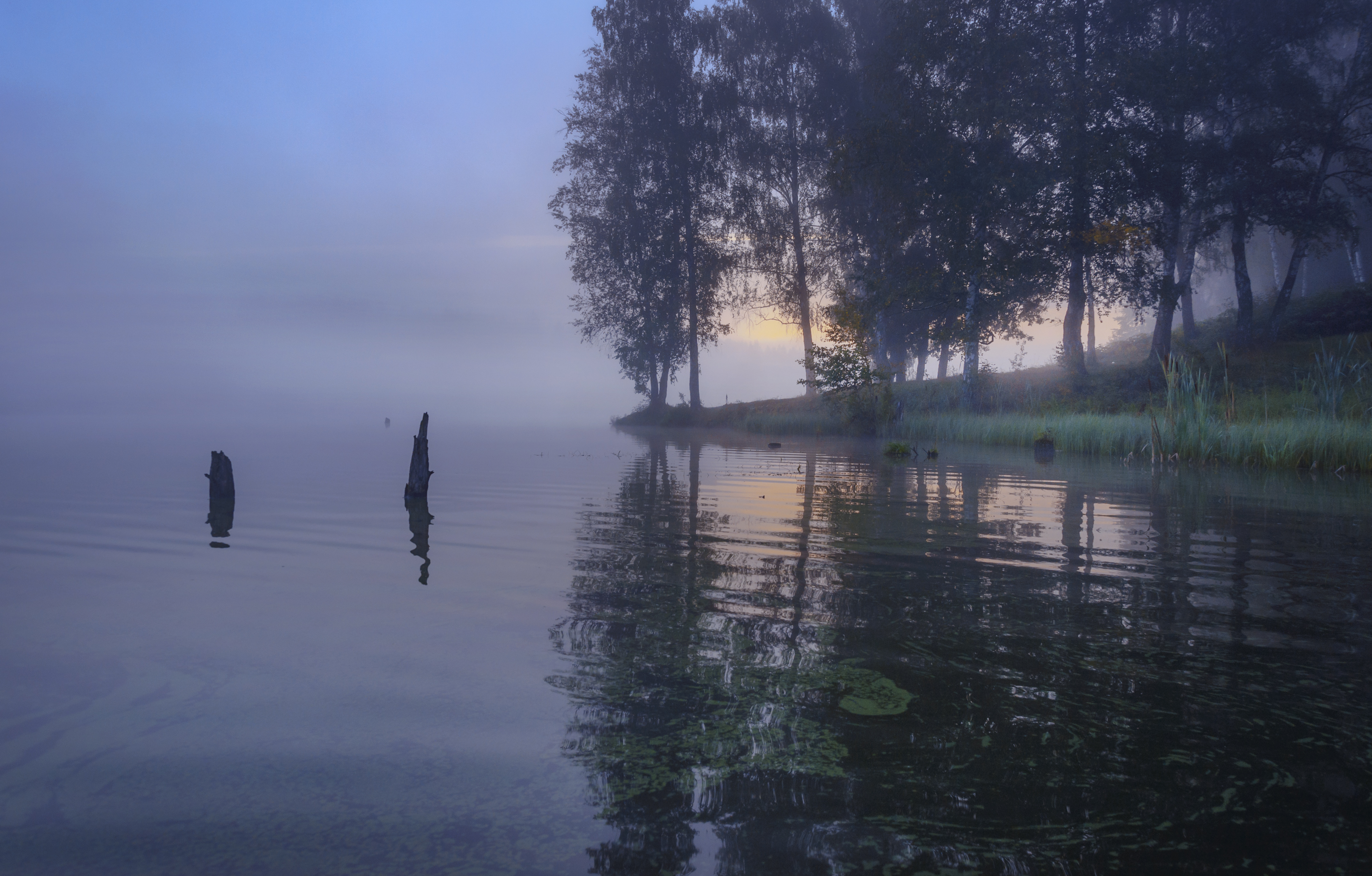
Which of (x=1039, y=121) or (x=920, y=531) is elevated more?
(x=1039, y=121)

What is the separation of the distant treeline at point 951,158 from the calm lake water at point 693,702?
16952 millimetres

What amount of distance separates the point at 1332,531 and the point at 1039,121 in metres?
19.9

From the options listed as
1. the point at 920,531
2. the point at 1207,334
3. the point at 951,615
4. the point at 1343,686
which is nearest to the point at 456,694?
the point at 951,615

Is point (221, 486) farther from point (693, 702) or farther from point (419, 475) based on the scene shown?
point (693, 702)

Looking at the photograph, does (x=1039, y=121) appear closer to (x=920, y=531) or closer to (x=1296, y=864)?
(x=920, y=531)

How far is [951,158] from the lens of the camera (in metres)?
22.4

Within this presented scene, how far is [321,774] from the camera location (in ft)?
6.63

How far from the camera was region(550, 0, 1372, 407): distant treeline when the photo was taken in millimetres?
22422

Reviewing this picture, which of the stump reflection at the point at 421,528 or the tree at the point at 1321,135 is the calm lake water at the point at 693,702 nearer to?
the stump reflection at the point at 421,528

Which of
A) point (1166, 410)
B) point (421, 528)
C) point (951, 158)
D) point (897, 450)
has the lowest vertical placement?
point (421, 528)

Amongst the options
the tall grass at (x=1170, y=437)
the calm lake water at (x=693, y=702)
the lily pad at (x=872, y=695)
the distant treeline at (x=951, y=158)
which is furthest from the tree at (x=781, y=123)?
the lily pad at (x=872, y=695)

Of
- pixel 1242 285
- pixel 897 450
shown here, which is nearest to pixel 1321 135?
pixel 1242 285

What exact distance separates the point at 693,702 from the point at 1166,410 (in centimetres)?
1562

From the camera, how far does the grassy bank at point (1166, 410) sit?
40.2 feet
